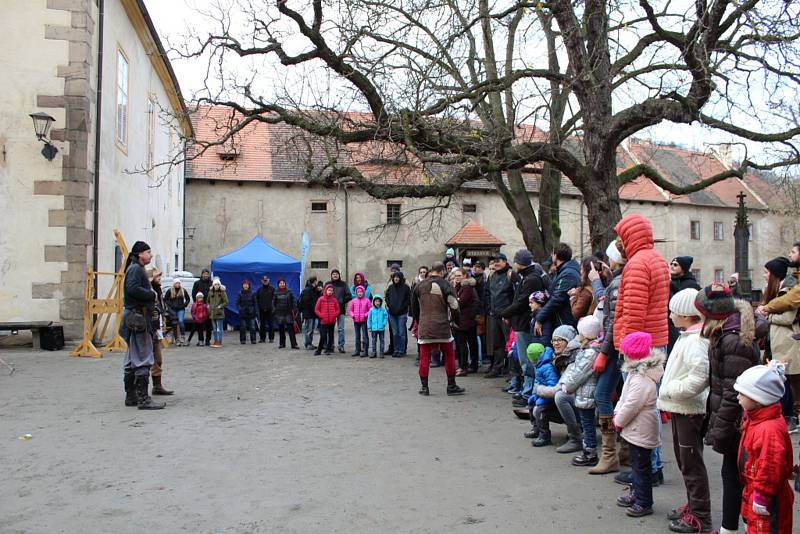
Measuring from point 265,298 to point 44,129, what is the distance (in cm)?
632

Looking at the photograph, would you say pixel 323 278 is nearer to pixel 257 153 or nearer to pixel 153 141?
pixel 257 153

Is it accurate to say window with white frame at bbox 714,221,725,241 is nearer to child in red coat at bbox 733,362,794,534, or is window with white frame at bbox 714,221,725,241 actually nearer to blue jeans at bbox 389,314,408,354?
blue jeans at bbox 389,314,408,354

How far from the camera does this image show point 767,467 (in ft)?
11.9

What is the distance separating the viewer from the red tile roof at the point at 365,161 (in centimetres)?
1379

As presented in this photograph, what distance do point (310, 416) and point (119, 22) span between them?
13.6 m

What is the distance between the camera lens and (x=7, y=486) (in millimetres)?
5324

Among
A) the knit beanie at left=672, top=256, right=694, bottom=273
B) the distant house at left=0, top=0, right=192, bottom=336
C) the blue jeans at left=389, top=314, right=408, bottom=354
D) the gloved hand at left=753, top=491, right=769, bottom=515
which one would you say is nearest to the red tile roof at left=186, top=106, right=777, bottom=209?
the distant house at left=0, top=0, right=192, bottom=336

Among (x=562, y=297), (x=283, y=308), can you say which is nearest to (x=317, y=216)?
(x=283, y=308)

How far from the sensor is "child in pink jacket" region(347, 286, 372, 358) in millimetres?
14828

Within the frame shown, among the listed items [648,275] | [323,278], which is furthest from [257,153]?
[648,275]

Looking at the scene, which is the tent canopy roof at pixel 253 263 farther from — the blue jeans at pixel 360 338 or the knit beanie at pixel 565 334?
the knit beanie at pixel 565 334

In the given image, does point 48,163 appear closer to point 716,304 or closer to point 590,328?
point 590,328

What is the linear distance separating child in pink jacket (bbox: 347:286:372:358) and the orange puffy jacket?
971 cm

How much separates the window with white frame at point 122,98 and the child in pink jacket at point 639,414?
15.6 metres
